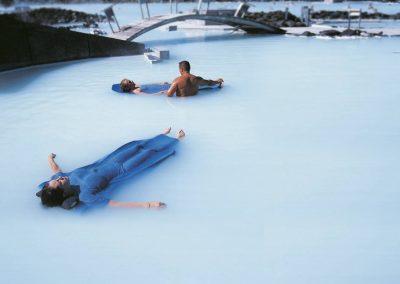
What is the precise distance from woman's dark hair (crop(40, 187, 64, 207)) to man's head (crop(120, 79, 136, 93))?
5889 mm

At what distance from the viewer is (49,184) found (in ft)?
14.5

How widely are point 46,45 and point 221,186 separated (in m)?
11.0

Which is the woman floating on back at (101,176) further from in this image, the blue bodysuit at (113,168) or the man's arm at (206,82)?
the man's arm at (206,82)

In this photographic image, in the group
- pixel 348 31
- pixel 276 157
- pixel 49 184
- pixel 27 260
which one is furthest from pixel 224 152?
pixel 348 31

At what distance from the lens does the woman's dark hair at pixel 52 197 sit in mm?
4438

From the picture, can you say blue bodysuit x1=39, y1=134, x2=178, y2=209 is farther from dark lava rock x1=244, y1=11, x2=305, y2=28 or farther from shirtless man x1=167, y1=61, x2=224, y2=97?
dark lava rock x1=244, y1=11, x2=305, y2=28

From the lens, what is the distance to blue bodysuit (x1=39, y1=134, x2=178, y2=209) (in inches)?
182

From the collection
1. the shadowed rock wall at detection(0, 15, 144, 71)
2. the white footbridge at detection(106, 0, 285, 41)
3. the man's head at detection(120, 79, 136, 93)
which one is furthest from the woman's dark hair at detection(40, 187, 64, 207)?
the white footbridge at detection(106, 0, 285, 41)

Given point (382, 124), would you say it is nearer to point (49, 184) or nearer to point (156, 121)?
point (156, 121)

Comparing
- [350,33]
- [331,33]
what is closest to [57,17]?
[331,33]

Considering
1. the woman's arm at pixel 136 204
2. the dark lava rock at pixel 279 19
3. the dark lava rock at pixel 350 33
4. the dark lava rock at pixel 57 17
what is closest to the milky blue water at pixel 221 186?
the woman's arm at pixel 136 204

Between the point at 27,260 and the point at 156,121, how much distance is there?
15.1 feet

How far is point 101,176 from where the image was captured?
16.1 ft

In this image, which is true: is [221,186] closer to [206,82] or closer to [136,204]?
[136,204]
